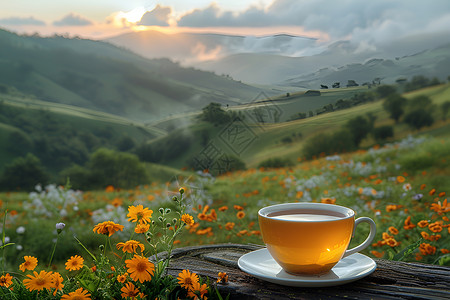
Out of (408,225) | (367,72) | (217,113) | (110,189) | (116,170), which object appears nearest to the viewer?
(408,225)

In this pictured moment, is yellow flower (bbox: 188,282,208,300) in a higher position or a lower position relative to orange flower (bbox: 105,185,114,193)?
higher

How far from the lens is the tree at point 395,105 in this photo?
6320mm

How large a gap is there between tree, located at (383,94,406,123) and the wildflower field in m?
0.68

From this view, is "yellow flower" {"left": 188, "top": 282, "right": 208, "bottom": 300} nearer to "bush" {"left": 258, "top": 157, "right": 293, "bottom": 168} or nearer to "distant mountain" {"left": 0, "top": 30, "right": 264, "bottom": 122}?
"bush" {"left": 258, "top": 157, "right": 293, "bottom": 168}

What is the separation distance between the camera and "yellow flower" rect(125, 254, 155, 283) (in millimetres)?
963

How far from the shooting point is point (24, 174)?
643cm

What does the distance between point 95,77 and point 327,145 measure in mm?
4739

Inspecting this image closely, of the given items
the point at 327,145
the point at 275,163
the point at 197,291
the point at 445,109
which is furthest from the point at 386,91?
the point at 197,291

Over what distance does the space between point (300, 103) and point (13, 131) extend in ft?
19.2

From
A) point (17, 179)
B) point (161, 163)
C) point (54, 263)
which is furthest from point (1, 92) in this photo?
point (54, 263)

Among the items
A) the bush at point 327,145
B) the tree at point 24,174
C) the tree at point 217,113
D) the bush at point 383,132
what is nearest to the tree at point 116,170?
the tree at point 24,174

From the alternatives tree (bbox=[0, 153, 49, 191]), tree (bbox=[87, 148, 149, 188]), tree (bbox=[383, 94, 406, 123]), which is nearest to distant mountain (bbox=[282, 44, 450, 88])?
tree (bbox=[383, 94, 406, 123])

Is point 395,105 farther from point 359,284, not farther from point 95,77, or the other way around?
point 359,284

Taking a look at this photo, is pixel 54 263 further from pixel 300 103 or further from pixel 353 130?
pixel 353 130
